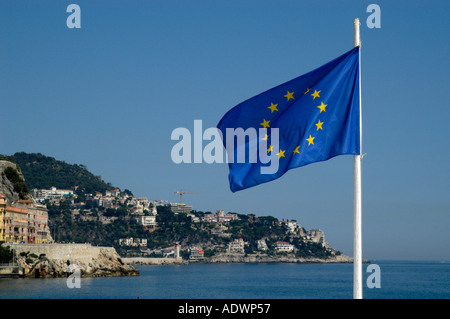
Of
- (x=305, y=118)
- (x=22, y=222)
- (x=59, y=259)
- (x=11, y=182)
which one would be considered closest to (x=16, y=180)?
(x=11, y=182)

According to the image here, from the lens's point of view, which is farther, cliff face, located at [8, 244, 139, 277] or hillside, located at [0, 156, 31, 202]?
hillside, located at [0, 156, 31, 202]

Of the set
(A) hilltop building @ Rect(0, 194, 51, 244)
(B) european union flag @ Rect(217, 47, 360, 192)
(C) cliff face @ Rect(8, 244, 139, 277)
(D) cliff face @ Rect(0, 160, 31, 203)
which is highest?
(D) cliff face @ Rect(0, 160, 31, 203)

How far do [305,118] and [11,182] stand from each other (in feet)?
350

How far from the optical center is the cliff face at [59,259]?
9512 cm

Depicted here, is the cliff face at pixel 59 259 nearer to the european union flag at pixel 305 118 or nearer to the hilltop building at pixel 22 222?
the hilltop building at pixel 22 222

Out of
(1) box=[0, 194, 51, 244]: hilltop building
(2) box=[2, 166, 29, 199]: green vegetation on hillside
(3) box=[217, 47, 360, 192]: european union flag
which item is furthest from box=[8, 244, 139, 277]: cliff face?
(3) box=[217, 47, 360, 192]: european union flag

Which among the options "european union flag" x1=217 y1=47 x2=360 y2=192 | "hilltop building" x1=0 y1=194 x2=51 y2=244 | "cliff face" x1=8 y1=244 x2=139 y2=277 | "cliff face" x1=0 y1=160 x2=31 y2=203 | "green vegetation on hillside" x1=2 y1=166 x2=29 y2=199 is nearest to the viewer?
"european union flag" x1=217 y1=47 x2=360 y2=192

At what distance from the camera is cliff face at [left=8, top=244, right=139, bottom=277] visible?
95.1 m

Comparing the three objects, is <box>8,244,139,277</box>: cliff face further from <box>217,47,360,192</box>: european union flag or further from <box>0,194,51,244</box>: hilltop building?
<box>217,47,360,192</box>: european union flag

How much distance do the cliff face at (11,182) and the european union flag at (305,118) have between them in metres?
102

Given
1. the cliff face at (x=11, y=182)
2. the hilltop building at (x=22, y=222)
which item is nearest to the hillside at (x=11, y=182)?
the cliff face at (x=11, y=182)

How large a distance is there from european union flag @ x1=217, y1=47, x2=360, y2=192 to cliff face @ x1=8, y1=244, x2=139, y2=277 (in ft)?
287

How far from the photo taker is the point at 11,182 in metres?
112
